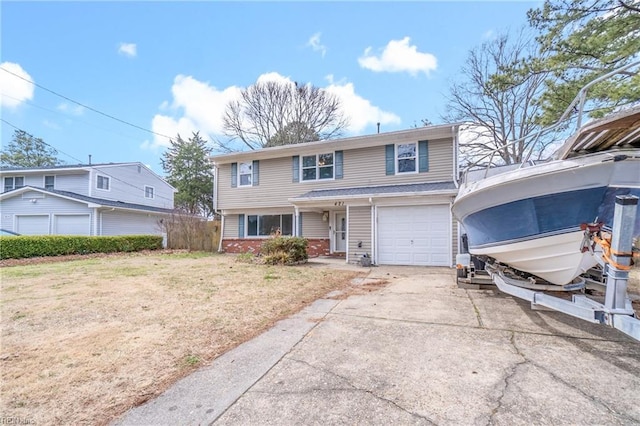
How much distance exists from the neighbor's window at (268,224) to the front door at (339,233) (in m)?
2.33

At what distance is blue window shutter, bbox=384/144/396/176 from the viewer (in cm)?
1154

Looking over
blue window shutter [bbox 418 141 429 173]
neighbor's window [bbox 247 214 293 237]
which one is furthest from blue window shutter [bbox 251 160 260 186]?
blue window shutter [bbox 418 141 429 173]

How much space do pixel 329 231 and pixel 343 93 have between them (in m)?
14.9

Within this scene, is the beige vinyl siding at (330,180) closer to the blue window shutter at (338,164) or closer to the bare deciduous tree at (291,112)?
the blue window shutter at (338,164)

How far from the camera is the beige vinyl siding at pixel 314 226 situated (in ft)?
43.3

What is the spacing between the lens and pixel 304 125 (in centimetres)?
2344

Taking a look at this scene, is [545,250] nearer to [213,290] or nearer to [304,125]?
[213,290]

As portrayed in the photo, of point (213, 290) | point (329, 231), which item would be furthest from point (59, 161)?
point (213, 290)

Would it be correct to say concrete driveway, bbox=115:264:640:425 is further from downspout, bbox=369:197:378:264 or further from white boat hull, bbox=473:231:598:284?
downspout, bbox=369:197:378:264

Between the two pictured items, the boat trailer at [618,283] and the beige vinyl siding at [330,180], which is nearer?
the boat trailer at [618,283]

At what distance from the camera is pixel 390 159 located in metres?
11.6

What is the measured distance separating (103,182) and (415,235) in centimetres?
2076

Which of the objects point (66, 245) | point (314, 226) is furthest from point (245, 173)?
point (66, 245)

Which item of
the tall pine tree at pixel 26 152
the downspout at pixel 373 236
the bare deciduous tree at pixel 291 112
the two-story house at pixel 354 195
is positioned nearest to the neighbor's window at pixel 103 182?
the two-story house at pixel 354 195
